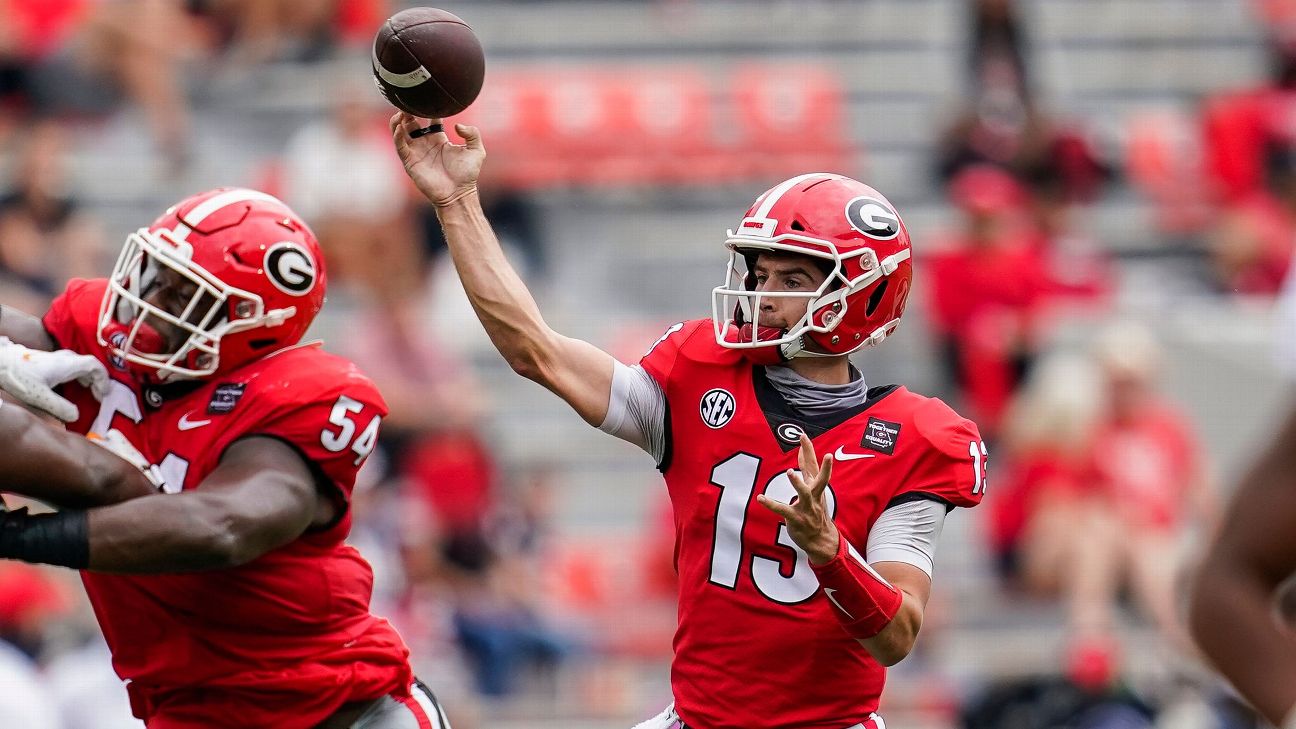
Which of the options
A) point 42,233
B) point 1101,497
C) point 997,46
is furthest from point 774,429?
point 997,46

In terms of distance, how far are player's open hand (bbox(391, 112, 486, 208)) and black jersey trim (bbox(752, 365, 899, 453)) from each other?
756 millimetres

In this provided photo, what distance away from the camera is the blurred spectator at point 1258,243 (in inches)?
416

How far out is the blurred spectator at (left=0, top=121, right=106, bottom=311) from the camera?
30.1 feet

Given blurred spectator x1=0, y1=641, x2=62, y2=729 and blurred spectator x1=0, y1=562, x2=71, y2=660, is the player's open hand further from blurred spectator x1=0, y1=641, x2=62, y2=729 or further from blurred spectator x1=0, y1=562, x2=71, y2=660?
blurred spectator x1=0, y1=562, x2=71, y2=660

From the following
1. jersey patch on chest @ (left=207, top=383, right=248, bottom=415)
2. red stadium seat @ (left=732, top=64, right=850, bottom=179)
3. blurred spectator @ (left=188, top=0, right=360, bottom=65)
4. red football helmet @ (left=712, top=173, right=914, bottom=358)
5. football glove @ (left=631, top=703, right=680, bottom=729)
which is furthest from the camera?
red stadium seat @ (left=732, top=64, right=850, bottom=179)

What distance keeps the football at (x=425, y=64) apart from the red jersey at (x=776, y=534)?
2.84 feet

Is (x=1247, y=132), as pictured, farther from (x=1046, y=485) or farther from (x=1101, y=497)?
(x=1046, y=485)

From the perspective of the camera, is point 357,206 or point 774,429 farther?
point 357,206

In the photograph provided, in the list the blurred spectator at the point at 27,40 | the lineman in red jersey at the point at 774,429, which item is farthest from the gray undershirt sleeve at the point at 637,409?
the blurred spectator at the point at 27,40

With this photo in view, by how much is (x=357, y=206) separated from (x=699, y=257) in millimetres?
2261

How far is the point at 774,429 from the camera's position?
12.8ft

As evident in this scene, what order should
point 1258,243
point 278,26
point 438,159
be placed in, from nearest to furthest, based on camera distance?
point 438,159, point 1258,243, point 278,26

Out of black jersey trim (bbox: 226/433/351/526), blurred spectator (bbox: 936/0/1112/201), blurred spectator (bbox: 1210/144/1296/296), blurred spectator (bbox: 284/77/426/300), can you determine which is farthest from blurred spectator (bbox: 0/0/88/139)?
black jersey trim (bbox: 226/433/351/526)

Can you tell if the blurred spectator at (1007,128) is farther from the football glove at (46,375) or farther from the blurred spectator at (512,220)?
the football glove at (46,375)
